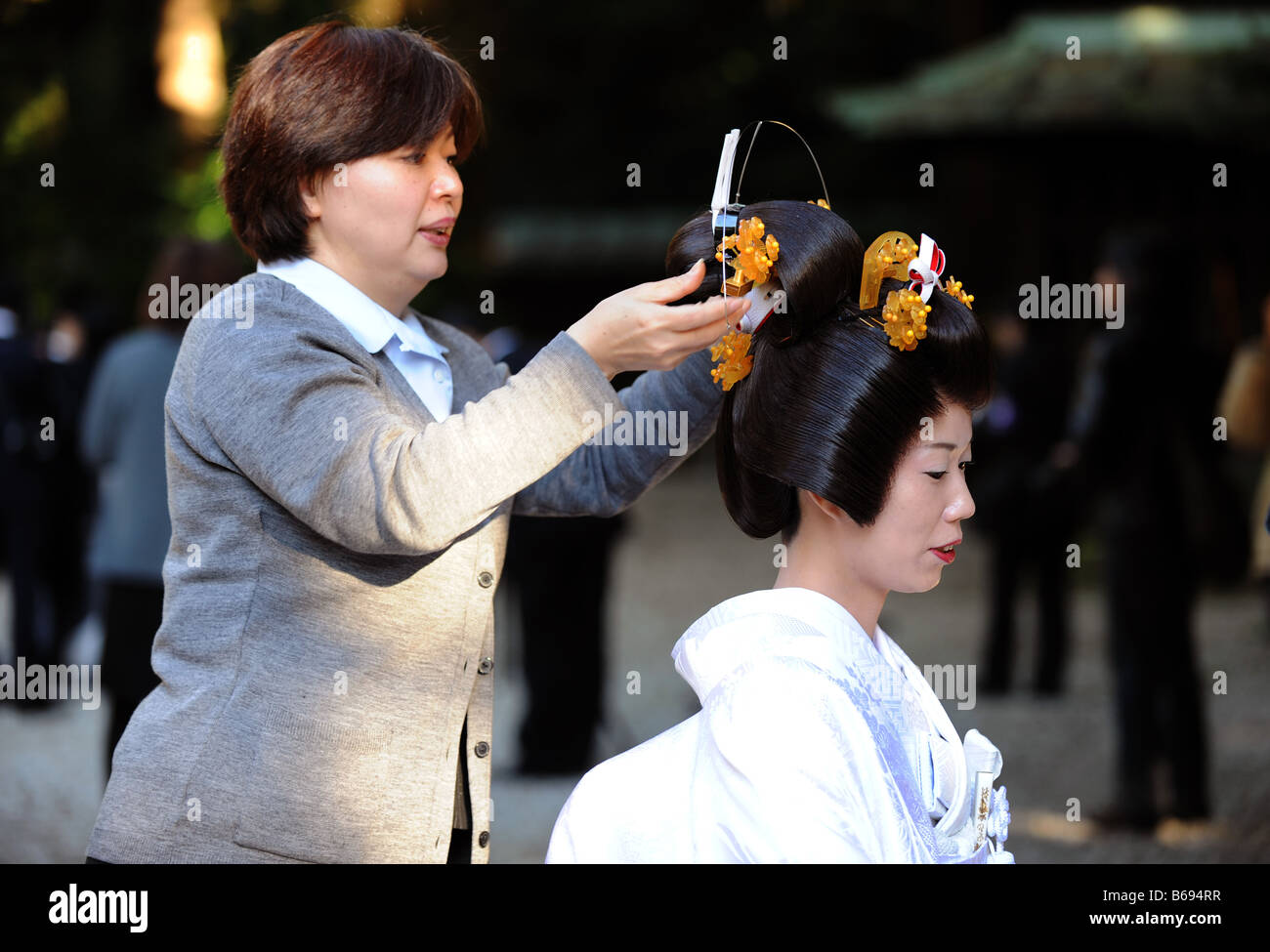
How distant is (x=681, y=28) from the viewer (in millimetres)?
19016

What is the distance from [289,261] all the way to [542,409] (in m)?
0.57

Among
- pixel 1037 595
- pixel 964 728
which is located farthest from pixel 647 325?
pixel 1037 595

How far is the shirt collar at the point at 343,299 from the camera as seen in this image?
2.15m

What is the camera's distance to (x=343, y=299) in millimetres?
2162

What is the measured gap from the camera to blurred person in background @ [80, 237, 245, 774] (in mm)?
4633

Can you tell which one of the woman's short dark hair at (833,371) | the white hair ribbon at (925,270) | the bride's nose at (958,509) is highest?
the white hair ribbon at (925,270)

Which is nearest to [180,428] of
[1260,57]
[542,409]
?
[542,409]

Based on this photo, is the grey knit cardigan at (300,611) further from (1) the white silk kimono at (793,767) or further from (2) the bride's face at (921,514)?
(2) the bride's face at (921,514)

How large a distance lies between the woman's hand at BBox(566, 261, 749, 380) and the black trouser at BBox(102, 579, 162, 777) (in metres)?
2.99

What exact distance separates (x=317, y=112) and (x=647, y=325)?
63 centimetres

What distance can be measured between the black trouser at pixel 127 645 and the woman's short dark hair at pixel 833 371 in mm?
2982

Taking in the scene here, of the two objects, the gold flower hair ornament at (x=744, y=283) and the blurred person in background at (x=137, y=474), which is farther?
the blurred person in background at (x=137, y=474)

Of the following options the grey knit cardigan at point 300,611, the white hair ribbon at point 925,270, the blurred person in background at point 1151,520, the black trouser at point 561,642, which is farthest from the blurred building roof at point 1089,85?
the grey knit cardigan at point 300,611

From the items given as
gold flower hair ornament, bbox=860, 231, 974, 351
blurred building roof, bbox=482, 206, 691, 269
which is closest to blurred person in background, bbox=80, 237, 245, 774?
gold flower hair ornament, bbox=860, 231, 974, 351
